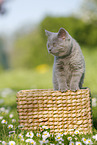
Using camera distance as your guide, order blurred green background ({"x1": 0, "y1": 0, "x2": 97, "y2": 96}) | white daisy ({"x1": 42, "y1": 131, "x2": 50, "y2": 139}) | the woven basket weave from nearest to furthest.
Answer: white daisy ({"x1": 42, "y1": 131, "x2": 50, "y2": 139}) < the woven basket weave < blurred green background ({"x1": 0, "y1": 0, "x2": 97, "y2": 96})

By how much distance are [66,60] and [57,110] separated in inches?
17.2

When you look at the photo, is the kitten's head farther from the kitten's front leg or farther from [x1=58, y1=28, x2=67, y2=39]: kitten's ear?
the kitten's front leg

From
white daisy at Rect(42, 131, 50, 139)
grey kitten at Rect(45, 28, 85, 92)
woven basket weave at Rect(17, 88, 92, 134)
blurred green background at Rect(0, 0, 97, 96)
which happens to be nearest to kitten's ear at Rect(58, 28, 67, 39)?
grey kitten at Rect(45, 28, 85, 92)

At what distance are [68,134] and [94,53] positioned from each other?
5826 millimetres

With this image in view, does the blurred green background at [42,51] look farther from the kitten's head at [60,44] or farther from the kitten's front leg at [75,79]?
the kitten's front leg at [75,79]

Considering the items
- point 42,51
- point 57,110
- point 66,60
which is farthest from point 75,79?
point 42,51

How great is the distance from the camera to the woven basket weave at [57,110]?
165cm

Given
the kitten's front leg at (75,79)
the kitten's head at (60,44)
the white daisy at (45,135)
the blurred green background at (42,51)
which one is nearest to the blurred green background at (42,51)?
the blurred green background at (42,51)

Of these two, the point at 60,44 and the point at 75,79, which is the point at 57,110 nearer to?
the point at 75,79

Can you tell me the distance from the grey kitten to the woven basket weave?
86 millimetres

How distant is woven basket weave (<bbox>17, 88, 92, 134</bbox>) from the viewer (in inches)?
64.9

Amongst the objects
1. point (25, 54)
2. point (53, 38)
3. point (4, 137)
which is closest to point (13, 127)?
point (4, 137)

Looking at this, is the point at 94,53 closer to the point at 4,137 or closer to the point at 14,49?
the point at 4,137

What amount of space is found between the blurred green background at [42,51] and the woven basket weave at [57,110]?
31cm
